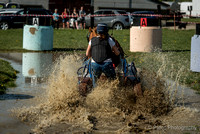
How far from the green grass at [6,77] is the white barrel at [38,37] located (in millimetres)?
4908

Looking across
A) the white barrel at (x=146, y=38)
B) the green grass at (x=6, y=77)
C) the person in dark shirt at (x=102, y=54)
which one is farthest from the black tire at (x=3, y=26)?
the person in dark shirt at (x=102, y=54)

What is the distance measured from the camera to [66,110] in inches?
287

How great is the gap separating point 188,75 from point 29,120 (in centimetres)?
594

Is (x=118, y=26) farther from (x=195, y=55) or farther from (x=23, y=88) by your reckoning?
(x=23, y=88)

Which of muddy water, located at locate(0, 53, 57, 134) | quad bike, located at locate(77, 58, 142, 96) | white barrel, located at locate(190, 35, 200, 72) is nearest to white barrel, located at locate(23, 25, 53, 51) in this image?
muddy water, located at locate(0, 53, 57, 134)

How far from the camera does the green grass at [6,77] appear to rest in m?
9.68

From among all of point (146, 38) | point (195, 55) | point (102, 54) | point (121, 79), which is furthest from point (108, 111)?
point (146, 38)

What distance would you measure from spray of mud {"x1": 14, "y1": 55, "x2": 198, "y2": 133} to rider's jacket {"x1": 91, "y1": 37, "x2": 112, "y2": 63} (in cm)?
43

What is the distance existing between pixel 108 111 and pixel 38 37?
35.9 ft

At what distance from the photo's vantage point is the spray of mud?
22.0 ft

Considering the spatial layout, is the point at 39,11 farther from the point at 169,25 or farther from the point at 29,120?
the point at 29,120

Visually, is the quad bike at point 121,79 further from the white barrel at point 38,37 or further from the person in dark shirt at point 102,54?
the white barrel at point 38,37

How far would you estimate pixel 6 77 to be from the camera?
10844mm

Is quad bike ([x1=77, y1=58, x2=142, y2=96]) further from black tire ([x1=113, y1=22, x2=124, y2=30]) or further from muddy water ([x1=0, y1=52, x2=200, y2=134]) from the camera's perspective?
black tire ([x1=113, y1=22, x2=124, y2=30])
